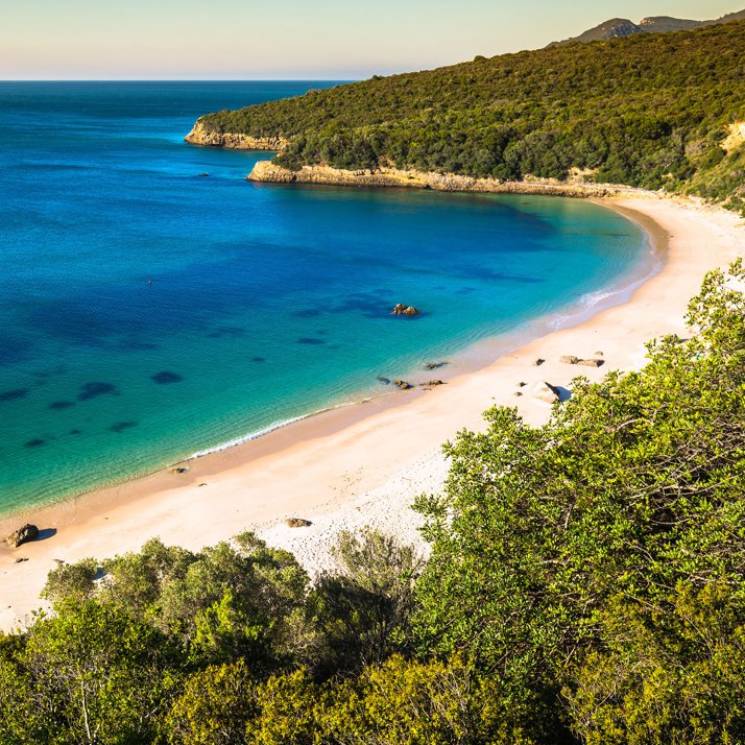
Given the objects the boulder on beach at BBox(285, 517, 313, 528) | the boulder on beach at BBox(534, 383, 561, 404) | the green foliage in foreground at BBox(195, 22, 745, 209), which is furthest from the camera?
the green foliage in foreground at BBox(195, 22, 745, 209)

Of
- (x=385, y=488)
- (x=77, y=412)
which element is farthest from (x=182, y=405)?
(x=385, y=488)

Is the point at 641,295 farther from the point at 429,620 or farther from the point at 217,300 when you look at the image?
the point at 429,620

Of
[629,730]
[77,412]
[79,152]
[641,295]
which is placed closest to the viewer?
[629,730]

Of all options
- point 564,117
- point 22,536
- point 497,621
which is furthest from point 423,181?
point 497,621

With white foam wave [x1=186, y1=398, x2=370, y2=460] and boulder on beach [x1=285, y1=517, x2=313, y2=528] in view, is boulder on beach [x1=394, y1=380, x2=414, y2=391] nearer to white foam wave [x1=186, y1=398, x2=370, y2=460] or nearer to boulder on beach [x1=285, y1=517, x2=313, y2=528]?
white foam wave [x1=186, y1=398, x2=370, y2=460]

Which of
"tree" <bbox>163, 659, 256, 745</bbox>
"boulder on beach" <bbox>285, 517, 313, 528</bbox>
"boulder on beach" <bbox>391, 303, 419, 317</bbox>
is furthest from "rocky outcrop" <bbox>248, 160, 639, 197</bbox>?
"tree" <bbox>163, 659, 256, 745</bbox>

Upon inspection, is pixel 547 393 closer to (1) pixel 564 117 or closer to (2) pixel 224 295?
(2) pixel 224 295

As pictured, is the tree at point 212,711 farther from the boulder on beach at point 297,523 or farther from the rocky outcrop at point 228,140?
the rocky outcrop at point 228,140

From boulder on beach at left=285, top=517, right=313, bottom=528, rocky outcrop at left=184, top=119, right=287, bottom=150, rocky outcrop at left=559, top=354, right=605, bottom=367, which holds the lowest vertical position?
boulder on beach at left=285, top=517, right=313, bottom=528
